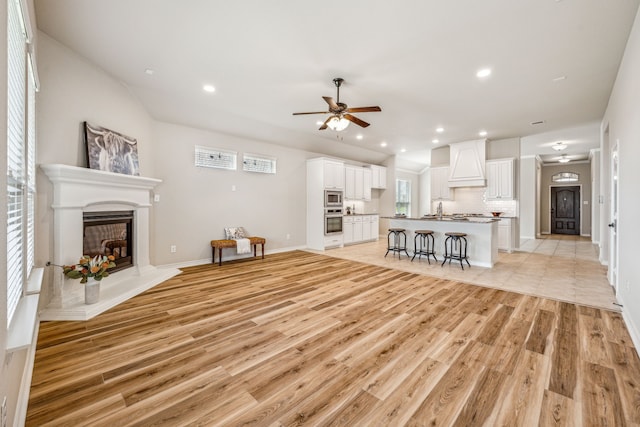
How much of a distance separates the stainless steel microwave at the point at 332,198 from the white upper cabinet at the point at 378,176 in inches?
72.4

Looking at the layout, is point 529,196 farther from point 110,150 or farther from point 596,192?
point 110,150

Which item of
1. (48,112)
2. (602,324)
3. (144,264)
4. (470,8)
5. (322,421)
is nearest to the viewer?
(322,421)

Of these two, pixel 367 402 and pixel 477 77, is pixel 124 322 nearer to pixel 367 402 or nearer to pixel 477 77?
pixel 367 402

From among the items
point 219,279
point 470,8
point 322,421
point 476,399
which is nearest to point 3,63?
point 322,421

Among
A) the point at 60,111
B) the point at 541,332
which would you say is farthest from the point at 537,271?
the point at 60,111

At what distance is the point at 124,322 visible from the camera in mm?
2861

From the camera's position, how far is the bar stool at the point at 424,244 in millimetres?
5801

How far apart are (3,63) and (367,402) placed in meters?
2.57

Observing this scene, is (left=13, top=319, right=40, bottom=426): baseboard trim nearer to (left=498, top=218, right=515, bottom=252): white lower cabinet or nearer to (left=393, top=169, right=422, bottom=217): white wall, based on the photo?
(left=498, top=218, right=515, bottom=252): white lower cabinet

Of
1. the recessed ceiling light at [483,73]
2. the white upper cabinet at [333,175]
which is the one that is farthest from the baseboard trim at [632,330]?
the white upper cabinet at [333,175]

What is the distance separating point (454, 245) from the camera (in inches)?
226

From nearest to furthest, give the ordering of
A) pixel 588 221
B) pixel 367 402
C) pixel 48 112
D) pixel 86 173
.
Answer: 1. pixel 367 402
2. pixel 48 112
3. pixel 86 173
4. pixel 588 221

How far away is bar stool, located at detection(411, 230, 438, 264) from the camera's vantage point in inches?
228

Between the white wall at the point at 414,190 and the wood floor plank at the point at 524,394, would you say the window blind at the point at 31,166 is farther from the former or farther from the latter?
the white wall at the point at 414,190
